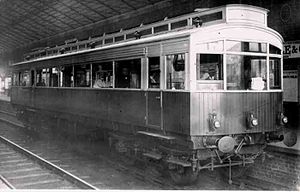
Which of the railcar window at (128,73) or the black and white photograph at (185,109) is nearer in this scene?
the black and white photograph at (185,109)

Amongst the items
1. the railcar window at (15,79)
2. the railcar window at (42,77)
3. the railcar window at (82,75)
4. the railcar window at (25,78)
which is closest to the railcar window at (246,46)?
the railcar window at (82,75)

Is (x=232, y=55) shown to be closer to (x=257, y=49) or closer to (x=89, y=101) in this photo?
(x=257, y=49)

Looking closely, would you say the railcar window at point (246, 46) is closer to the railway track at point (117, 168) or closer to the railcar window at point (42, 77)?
the railway track at point (117, 168)

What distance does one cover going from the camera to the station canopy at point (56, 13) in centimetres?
1464

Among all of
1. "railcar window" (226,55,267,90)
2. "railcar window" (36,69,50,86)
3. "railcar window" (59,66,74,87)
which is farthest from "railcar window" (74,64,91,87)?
"railcar window" (226,55,267,90)

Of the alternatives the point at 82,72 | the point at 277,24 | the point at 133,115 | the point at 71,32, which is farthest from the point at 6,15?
the point at 277,24

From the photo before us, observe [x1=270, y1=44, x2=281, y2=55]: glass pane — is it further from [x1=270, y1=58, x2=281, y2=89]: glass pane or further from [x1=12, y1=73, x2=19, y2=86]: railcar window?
[x1=12, y1=73, x2=19, y2=86]: railcar window

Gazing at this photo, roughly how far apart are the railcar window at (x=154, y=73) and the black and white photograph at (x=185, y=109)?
0.02 m

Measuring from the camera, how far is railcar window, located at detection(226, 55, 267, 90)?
21.9 feet

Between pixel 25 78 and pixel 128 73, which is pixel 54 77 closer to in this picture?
pixel 25 78

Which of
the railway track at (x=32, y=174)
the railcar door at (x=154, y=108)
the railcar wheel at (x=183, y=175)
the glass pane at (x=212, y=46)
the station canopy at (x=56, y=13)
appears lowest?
the railway track at (x=32, y=174)

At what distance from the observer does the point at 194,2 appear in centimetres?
1120

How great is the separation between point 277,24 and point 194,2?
343cm

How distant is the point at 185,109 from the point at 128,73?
228 centimetres
